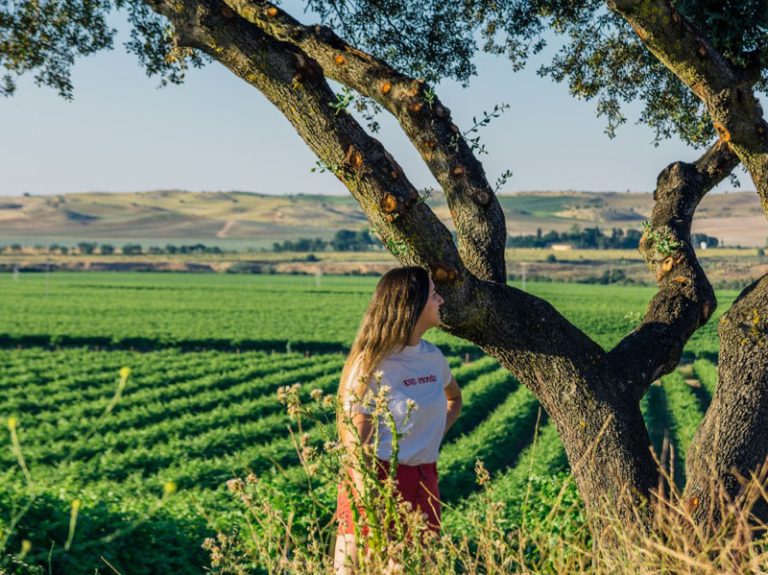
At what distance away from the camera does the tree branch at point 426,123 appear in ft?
19.3

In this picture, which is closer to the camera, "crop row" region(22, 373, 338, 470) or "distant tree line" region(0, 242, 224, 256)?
"crop row" region(22, 373, 338, 470)

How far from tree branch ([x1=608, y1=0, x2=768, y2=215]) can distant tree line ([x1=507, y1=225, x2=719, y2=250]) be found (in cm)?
9769

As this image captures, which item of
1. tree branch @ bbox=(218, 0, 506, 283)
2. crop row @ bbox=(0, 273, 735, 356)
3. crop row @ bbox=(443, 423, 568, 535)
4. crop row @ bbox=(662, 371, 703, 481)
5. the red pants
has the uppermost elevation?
tree branch @ bbox=(218, 0, 506, 283)

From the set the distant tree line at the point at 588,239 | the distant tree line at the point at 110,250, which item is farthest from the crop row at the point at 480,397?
the distant tree line at the point at 110,250

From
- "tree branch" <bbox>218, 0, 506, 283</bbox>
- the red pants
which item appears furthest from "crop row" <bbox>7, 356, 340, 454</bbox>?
the red pants

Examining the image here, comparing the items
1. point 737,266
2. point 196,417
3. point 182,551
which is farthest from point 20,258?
point 182,551

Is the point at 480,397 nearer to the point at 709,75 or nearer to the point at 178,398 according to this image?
the point at 178,398

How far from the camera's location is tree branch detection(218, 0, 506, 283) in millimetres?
5871

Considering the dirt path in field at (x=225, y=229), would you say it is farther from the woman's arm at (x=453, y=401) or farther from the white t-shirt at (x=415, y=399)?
the white t-shirt at (x=415, y=399)

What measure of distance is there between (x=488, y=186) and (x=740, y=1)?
2297 millimetres

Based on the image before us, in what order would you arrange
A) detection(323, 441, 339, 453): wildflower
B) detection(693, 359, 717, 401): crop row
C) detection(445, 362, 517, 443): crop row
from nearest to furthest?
detection(323, 441, 339, 453): wildflower
detection(445, 362, 517, 443): crop row
detection(693, 359, 717, 401): crop row

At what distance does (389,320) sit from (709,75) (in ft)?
9.38

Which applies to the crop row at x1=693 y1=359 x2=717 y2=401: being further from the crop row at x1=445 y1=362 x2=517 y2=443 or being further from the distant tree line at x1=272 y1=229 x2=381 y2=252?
the distant tree line at x1=272 y1=229 x2=381 y2=252

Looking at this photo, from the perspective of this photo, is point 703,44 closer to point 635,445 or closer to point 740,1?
point 740,1
